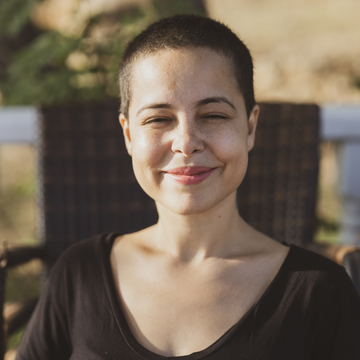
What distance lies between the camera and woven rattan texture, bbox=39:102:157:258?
6.37 feet

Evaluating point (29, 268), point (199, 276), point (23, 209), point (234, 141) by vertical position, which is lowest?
point (29, 268)

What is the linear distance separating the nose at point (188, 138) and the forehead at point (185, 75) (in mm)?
58

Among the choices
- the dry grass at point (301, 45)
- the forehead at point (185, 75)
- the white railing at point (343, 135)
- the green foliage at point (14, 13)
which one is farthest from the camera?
the dry grass at point (301, 45)

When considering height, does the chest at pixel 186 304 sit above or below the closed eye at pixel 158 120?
below

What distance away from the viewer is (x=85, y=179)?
78.0 inches

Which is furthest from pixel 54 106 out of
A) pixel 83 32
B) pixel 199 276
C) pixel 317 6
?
pixel 317 6

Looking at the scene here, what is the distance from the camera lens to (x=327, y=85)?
442 centimetres

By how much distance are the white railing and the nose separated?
1219mm

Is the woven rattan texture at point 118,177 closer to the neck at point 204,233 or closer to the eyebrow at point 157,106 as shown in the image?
the neck at point 204,233

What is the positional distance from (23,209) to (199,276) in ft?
11.9

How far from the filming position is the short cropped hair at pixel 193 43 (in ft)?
3.40

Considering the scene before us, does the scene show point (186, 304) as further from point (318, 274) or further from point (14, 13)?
point (14, 13)

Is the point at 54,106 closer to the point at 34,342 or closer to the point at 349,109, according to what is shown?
the point at 34,342

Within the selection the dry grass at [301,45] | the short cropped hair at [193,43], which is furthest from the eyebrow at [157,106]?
the dry grass at [301,45]
